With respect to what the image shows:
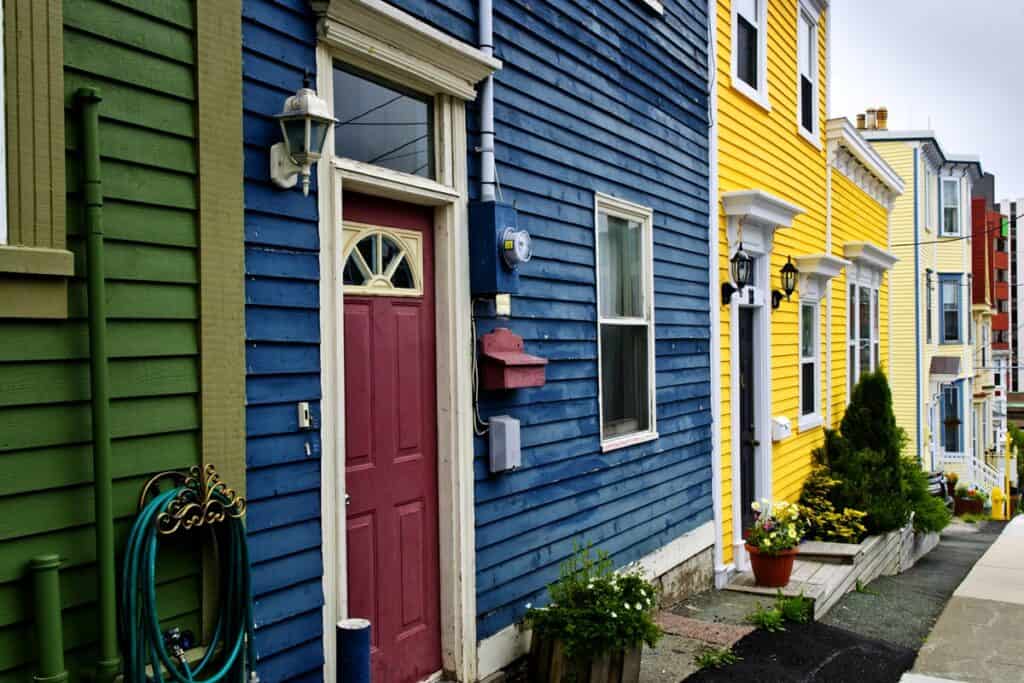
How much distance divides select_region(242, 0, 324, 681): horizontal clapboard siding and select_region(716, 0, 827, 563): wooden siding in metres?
5.69

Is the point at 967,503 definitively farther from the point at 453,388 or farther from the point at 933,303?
the point at 453,388

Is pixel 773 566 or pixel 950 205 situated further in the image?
pixel 950 205

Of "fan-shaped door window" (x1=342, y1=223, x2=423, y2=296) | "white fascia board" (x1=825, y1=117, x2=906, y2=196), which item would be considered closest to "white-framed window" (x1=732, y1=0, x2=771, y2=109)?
"white fascia board" (x1=825, y1=117, x2=906, y2=196)

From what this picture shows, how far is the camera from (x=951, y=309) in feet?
87.4

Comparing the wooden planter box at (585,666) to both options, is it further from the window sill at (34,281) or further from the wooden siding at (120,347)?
the window sill at (34,281)

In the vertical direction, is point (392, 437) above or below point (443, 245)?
below

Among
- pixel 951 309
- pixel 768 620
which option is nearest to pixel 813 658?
pixel 768 620

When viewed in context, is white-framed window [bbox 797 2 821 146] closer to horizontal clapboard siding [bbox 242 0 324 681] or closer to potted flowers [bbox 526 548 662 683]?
potted flowers [bbox 526 548 662 683]

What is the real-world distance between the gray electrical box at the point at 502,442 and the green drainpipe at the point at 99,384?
8.10ft

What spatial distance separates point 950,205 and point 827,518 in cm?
1927

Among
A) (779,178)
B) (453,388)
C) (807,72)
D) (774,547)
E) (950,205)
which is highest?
(950,205)

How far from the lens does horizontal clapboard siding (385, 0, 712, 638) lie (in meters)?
5.40

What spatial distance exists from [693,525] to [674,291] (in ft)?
6.83

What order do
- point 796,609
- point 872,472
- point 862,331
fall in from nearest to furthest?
point 796,609 < point 872,472 < point 862,331
